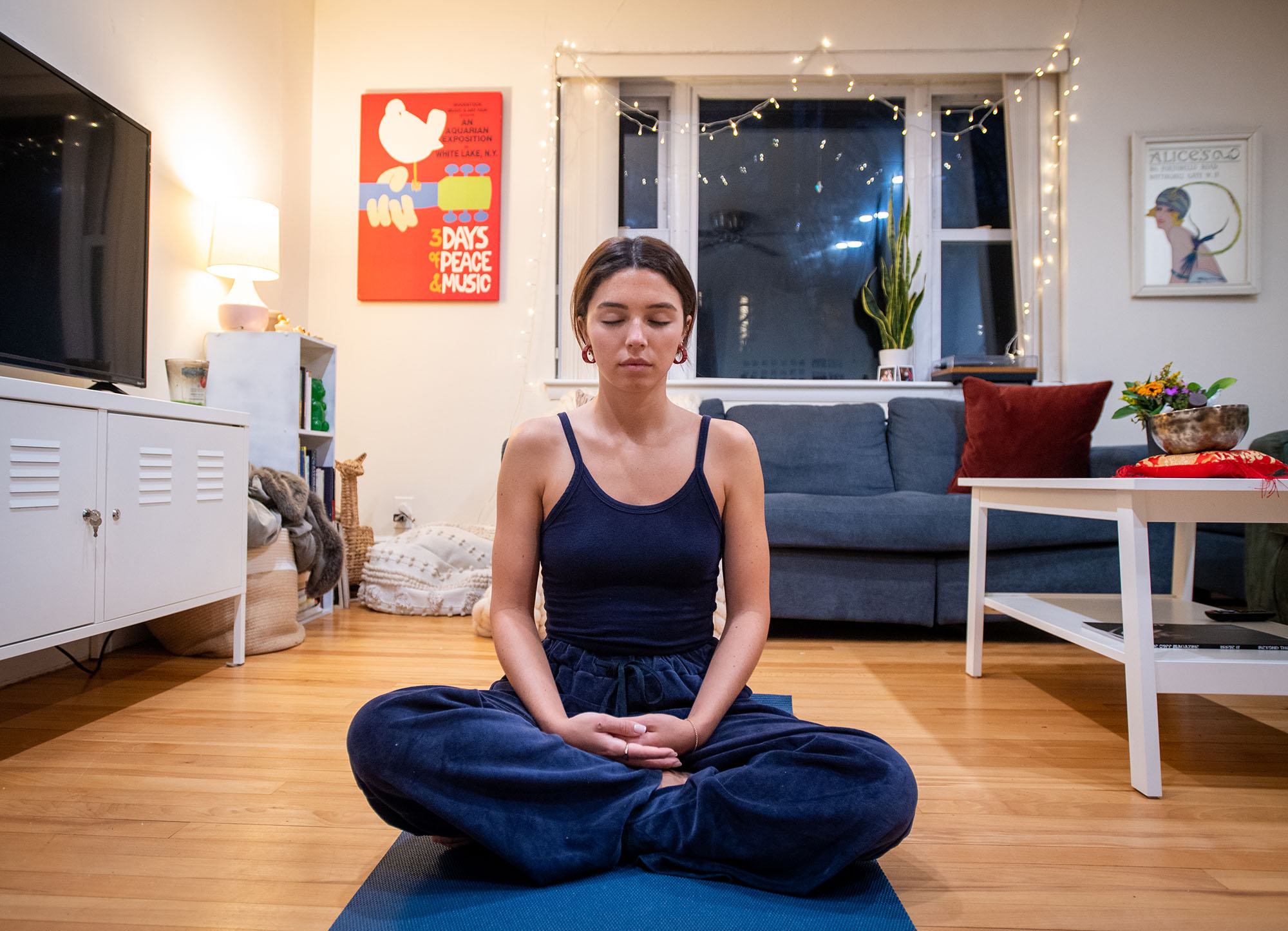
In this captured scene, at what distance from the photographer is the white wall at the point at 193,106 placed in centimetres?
225

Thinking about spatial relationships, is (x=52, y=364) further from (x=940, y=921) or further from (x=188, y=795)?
(x=940, y=921)

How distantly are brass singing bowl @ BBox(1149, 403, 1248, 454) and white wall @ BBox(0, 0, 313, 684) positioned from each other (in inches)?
104

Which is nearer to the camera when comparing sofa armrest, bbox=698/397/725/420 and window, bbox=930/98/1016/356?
sofa armrest, bbox=698/397/725/420

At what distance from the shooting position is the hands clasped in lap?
3.15 feet

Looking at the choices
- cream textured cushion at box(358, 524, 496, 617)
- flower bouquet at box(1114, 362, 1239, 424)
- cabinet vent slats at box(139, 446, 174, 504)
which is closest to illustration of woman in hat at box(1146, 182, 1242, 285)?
flower bouquet at box(1114, 362, 1239, 424)

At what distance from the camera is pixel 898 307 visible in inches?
145

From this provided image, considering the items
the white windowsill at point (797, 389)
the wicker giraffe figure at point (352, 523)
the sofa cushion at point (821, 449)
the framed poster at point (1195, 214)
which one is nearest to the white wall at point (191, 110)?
the wicker giraffe figure at point (352, 523)

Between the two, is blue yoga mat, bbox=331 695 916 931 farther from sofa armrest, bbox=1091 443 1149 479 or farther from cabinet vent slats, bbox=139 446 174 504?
sofa armrest, bbox=1091 443 1149 479

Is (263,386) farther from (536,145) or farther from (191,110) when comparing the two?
(536,145)

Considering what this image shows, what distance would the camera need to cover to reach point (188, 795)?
4.12ft

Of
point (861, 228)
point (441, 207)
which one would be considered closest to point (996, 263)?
point (861, 228)

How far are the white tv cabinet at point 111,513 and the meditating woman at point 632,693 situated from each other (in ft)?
3.24

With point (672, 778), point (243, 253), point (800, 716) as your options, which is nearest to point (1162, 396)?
point (800, 716)

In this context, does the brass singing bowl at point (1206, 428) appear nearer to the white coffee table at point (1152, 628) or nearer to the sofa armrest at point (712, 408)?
the white coffee table at point (1152, 628)
